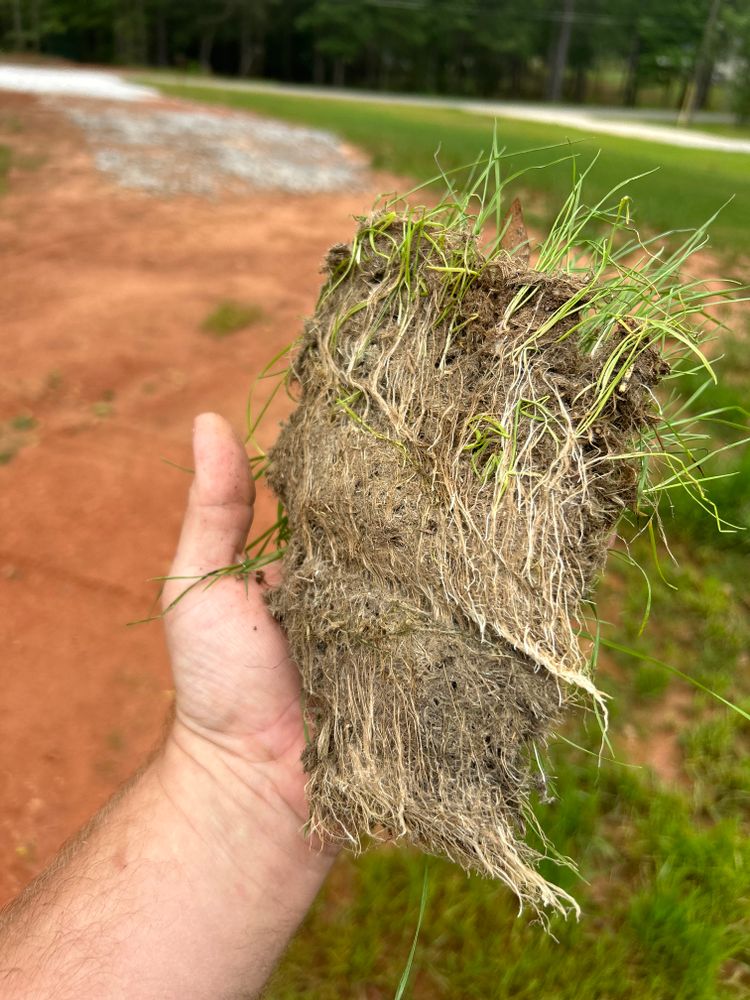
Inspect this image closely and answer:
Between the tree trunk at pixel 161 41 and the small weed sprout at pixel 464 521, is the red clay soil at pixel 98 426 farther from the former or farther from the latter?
the tree trunk at pixel 161 41

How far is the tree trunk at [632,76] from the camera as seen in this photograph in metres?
37.4

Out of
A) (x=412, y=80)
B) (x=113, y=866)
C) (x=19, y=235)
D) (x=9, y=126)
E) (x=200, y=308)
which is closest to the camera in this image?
(x=113, y=866)

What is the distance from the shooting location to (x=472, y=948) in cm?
203

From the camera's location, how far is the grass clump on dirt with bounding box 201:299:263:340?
228 inches

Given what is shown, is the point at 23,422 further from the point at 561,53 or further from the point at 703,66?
the point at 561,53

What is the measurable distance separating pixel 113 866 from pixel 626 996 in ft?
4.89

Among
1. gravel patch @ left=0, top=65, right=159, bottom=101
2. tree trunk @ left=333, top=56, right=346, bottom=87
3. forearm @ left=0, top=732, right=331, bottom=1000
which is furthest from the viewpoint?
tree trunk @ left=333, top=56, right=346, bottom=87

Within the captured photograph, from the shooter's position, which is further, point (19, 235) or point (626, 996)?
point (19, 235)

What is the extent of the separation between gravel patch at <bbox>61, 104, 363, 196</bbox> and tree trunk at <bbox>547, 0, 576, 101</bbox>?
29544 millimetres

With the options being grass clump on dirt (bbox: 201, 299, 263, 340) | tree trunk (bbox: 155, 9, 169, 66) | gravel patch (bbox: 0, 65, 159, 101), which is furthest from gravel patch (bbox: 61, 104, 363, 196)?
tree trunk (bbox: 155, 9, 169, 66)

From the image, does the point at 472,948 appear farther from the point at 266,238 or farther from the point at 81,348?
the point at 266,238

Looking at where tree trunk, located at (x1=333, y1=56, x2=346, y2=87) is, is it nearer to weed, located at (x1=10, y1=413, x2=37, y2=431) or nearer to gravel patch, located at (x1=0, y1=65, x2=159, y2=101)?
gravel patch, located at (x1=0, y1=65, x2=159, y2=101)

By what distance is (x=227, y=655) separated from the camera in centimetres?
167

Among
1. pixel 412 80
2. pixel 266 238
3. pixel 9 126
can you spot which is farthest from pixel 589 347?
pixel 412 80
